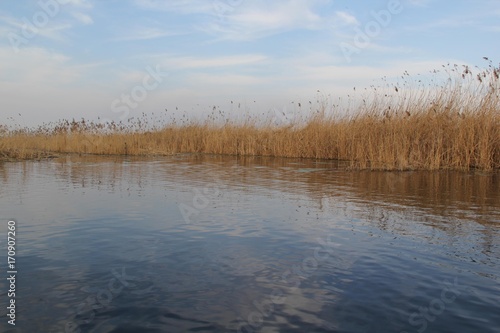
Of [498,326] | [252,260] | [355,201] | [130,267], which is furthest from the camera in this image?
[355,201]

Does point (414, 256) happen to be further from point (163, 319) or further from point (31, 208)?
point (31, 208)

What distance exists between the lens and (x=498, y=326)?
272 centimetres

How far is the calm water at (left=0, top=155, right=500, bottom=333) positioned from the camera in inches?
111

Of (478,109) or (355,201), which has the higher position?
(478,109)

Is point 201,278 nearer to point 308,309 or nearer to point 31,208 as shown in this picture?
point 308,309

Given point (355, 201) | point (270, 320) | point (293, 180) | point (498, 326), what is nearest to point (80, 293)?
point (270, 320)

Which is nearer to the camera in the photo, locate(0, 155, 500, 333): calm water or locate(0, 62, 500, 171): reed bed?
locate(0, 155, 500, 333): calm water

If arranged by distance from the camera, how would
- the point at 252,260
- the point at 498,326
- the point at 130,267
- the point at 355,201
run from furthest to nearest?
the point at 355,201 → the point at 252,260 → the point at 130,267 → the point at 498,326

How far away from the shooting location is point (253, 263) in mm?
3959

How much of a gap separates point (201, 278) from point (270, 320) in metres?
0.93

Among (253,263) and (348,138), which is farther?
(348,138)

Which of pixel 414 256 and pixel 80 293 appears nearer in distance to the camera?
pixel 80 293

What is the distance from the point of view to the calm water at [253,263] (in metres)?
2.83

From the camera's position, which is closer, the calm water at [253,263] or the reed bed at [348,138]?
the calm water at [253,263]
